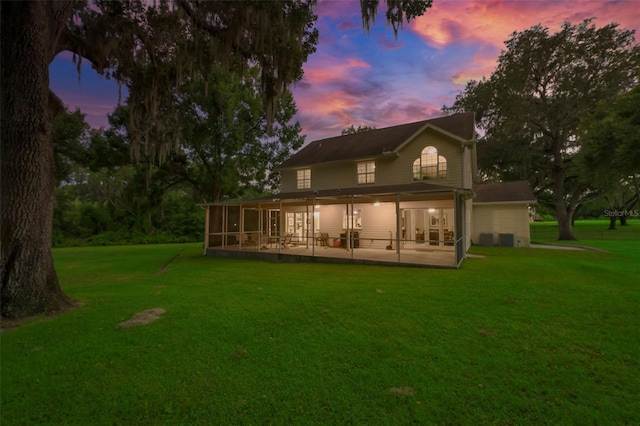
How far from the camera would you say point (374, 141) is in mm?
18703

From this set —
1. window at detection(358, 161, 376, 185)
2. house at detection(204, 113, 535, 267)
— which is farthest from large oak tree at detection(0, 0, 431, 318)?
window at detection(358, 161, 376, 185)

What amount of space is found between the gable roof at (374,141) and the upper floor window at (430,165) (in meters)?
1.30

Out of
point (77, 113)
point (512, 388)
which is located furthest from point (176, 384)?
point (77, 113)

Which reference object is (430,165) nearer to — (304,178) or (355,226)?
(355,226)

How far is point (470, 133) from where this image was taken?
15641 millimetres

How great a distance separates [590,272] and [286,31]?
13.0m

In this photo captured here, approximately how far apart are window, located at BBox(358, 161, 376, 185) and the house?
0.21 ft

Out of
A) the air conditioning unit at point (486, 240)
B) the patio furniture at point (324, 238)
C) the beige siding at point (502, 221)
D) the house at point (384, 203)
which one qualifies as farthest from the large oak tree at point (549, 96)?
the patio furniture at point (324, 238)

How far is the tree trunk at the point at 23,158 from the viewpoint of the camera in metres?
5.54

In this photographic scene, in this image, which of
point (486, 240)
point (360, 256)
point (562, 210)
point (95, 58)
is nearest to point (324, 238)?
point (360, 256)

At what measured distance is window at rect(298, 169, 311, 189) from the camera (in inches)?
776

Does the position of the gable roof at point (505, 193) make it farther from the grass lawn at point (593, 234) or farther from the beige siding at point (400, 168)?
the grass lawn at point (593, 234)

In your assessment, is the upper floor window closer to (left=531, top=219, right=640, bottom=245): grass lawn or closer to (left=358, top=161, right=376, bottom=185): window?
(left=358, top=161, right=376, bottom=185): window

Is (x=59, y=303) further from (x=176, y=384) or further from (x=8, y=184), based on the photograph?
(x=176, y=384)
